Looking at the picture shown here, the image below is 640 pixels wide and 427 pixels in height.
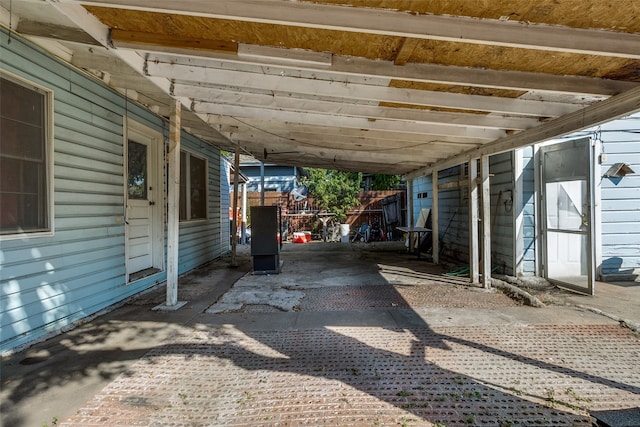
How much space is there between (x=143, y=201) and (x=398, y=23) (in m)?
4.52

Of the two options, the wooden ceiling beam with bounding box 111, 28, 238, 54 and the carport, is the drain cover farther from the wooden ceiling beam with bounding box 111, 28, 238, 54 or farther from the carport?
the wooden ceiling beam with bounding box 111, 28, 238, 54

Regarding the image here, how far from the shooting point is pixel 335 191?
545 inches

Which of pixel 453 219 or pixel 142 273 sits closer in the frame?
pixel 142 273

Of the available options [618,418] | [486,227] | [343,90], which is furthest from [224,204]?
[618,418]

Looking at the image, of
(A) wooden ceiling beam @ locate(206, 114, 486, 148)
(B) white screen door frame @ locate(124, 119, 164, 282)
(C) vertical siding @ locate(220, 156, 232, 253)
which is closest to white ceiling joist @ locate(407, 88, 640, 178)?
(A) wooden ceiling beam @ locate(206, 114, 486, 148)

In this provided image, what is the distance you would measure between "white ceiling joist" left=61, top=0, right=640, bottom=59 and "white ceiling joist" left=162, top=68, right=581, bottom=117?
1.17 metres

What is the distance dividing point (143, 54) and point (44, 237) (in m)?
2.10

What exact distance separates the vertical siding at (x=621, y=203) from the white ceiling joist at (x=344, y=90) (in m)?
3.36

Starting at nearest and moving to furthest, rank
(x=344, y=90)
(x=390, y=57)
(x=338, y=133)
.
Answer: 1. (x=390, y=57)
2. (x=344, y=90)
3. (x=338, y=133)

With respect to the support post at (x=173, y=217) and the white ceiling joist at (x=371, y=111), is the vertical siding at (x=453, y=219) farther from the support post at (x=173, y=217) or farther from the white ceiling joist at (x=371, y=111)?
the support post at (x=173, y=217)

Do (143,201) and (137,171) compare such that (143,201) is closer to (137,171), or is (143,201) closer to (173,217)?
(137,171)

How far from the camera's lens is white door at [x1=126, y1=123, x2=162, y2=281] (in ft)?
15.0

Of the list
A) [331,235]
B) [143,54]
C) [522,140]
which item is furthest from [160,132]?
[331,235]

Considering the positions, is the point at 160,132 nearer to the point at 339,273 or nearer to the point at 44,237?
the point at 44,237
